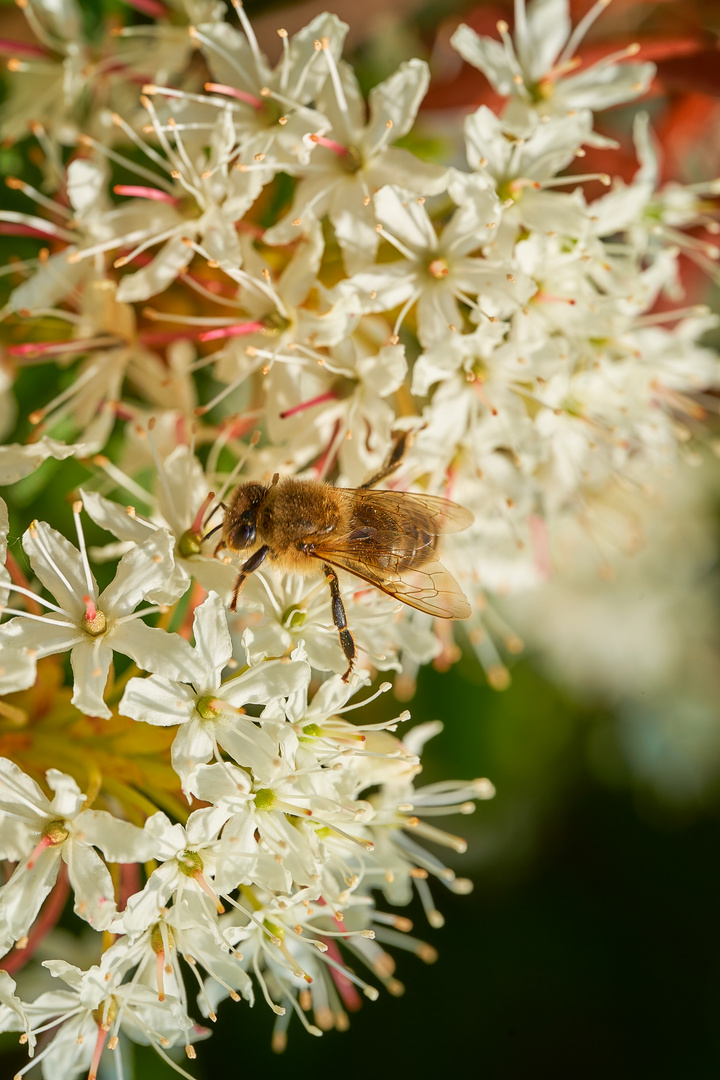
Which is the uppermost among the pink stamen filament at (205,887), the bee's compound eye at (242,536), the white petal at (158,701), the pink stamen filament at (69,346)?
the pink stamen filament at (69,346)

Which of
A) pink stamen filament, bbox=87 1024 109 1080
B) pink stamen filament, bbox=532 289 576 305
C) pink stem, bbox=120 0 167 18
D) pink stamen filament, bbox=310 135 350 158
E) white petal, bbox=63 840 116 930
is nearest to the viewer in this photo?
white petal, bbox=63 840 116 930

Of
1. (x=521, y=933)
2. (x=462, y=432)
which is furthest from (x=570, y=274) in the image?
(x=521, y=933)

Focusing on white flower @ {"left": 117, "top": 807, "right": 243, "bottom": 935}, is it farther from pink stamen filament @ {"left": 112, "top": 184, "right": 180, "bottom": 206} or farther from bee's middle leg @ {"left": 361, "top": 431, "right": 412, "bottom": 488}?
pink stamen filament @ {"left": 112, "top": 184, "right": 180, "bottom": 206}

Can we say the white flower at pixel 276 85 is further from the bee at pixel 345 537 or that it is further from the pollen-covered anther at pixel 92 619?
the pollen-covered anther at pixel 92 619

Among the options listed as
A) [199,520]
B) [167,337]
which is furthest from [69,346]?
[199,520]

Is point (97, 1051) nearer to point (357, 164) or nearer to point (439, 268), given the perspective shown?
point (439, 268)

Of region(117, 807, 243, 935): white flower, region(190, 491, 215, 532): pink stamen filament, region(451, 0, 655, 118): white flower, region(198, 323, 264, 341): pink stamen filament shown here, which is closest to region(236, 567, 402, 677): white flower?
region(190, 491, 215, 532): pink stamen filament

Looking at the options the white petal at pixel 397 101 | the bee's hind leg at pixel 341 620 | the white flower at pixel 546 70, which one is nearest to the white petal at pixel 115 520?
the bee's hind leg at pixel 341 620
